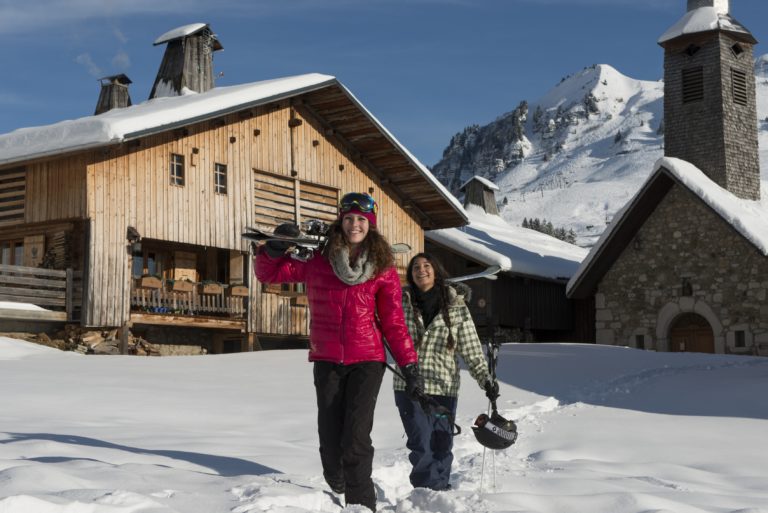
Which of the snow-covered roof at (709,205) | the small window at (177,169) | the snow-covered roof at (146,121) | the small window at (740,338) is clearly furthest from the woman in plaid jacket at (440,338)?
the small window at (740,338)

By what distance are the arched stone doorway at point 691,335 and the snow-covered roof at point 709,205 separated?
8.25ft

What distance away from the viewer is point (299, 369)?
13.7 m

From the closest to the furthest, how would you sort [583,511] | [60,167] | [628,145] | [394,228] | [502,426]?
[583,511], [502,426], [60,167], [394,228], [628,145]

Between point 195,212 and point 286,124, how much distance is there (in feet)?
11.3

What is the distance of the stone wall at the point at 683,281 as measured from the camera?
2194 cm

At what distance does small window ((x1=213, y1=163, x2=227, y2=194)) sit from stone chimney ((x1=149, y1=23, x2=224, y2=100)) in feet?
23.2

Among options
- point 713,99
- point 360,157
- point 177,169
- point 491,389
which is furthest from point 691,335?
point 491,389

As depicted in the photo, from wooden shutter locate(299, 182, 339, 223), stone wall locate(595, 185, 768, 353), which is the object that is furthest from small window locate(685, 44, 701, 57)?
wooden shutter locate(299, 182, 339, 223)

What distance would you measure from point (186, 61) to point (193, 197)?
8.74 meters

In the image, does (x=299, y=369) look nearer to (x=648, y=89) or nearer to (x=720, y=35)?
(x=720, y=35)

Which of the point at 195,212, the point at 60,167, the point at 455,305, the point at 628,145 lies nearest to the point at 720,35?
the point at 195,212

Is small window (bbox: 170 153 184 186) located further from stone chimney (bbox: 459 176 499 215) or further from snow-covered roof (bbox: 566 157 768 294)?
stone chimney (bbox: 459 176 499 215)

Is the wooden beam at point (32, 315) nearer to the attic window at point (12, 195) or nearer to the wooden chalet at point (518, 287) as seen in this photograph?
the attic window at point (12, 195)

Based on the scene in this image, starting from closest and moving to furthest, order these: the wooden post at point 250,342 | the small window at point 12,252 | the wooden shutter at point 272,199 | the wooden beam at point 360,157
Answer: the small window at point 12,252 → the wooden post at point 250,342 → the wooden shutter at point 272,199 → the wooden beam at point 360,157
